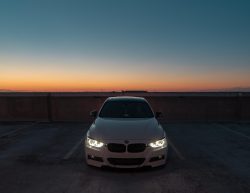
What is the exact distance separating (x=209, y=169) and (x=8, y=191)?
4378 mm

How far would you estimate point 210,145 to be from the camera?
11.4 m

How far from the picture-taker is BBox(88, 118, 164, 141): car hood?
7.54 metres

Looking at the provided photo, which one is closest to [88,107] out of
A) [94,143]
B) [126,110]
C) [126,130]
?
[126,110]

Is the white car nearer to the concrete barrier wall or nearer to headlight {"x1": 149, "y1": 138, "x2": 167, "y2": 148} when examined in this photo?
headlight {"x1": 149, "y1": 138, "x2": 167, "y2": 148}

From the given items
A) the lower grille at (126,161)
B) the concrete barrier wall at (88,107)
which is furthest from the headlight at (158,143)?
the concrete barrier wall at (88,107)

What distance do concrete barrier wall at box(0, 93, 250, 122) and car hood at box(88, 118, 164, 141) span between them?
9.68 m

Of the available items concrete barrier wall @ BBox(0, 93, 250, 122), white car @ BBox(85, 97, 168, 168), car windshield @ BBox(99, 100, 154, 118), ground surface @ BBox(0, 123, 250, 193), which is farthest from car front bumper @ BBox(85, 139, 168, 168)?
concrete barrier wall @ BBox(0, 93, 250, 122)

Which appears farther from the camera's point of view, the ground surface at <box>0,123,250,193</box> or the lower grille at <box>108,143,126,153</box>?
the lower grille at <box>108,143,126,153</box>

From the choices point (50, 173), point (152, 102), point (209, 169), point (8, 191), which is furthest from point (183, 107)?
point (8, 191)

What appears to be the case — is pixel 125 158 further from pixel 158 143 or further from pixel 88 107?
pixel 88 107

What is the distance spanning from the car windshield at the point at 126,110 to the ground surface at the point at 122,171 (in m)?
1.34

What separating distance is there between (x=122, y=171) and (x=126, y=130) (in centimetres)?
89

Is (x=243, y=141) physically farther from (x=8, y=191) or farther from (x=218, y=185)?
(x=8, y=191)

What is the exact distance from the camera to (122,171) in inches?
303
